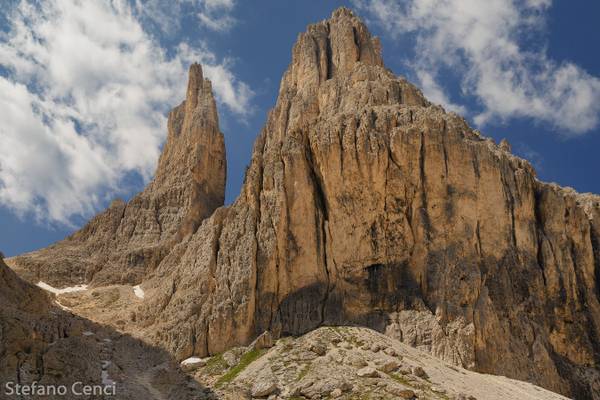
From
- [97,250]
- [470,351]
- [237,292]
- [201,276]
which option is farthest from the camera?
[97,250]

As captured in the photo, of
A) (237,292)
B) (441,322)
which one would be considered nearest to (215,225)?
(237,292)

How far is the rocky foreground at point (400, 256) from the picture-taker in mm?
69562

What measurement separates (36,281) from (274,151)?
1827 inches

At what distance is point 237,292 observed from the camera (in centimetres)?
7494

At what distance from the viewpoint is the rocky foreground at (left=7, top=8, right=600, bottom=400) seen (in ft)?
228

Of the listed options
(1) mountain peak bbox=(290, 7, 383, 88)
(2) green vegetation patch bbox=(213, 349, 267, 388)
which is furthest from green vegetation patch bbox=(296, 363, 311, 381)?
(1) mountain peak bbox=(290, 7, 383, 88)

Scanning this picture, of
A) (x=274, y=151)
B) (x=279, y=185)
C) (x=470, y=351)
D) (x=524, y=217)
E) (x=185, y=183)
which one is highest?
(x=185, y=183)

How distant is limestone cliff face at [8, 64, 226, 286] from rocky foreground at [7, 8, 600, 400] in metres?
20.6

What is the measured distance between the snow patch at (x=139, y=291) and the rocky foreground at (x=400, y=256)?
373 inches

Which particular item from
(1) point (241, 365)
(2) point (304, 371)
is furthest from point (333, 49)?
(2) point (304, 371)

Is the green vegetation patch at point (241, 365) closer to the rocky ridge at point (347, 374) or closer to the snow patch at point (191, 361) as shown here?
the rocky ridge at point (347, 374)

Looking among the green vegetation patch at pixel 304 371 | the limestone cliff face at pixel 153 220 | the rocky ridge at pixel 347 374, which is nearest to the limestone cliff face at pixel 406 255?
the rocky ridge at pixel 347 374

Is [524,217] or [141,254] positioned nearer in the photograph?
[524,217]

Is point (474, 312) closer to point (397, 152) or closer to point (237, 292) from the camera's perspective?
point (397, 152)
